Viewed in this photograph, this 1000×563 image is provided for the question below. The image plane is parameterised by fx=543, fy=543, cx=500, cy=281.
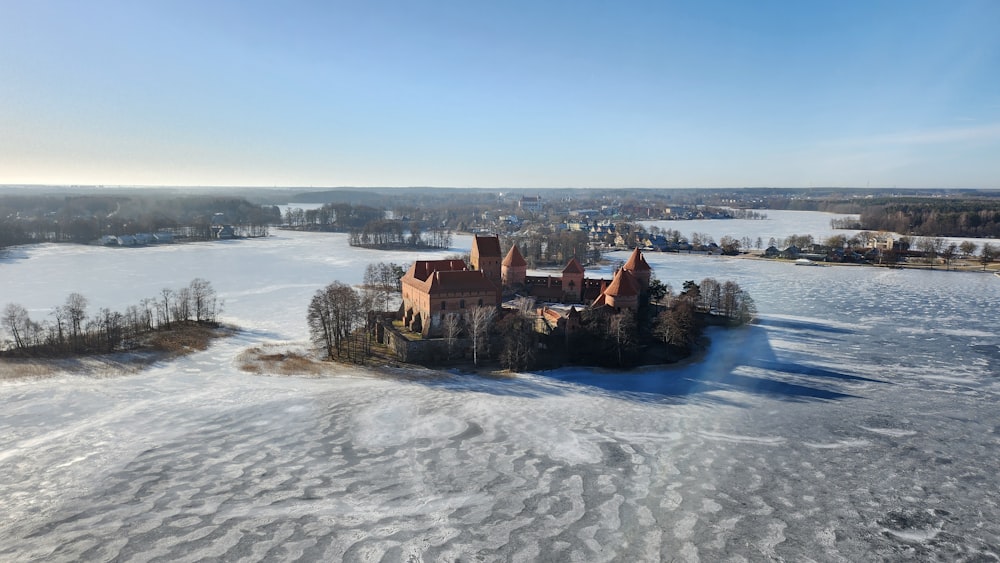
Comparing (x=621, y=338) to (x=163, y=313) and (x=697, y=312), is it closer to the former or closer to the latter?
(x=697, y=312)

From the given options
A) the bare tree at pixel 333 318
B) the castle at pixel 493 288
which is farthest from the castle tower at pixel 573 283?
the bare tree at pixel 333 318

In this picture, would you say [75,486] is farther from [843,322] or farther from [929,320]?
[929,320]

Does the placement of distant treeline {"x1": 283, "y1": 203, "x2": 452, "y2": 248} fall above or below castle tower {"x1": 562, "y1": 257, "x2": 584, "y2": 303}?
above

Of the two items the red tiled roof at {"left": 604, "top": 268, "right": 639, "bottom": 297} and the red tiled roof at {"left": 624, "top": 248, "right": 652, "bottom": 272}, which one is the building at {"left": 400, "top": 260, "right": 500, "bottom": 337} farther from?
the red tiled roof at {"left": 624, "top": 248, "right": 652, "bottom": 272}

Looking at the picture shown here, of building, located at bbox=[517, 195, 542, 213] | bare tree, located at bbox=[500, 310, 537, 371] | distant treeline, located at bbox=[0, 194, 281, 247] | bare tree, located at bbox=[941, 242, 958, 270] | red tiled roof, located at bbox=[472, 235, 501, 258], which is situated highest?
building, located at bbox=[517, 195, 542, 213]

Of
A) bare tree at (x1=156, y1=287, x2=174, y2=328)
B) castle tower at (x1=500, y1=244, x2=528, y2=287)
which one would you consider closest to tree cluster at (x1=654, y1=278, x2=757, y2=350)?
castle tower at (x1=500, y1=244, x2=528, y2=287)

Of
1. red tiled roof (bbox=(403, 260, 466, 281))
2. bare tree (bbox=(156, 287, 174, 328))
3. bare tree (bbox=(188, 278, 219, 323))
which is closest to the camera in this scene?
red tiled roof (bbox=(403, 260, 466, 281))

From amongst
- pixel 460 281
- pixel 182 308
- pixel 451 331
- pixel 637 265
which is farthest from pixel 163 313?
pixel 637 265
